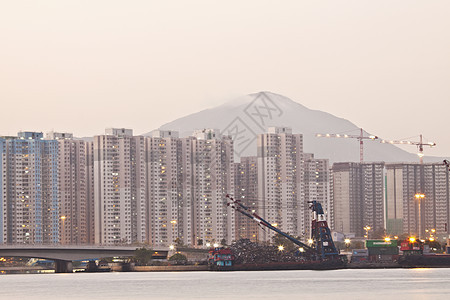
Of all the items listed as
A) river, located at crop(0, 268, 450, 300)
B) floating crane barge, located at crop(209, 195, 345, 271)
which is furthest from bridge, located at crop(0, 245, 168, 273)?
river, located at crop(0, 268, 450, 300)

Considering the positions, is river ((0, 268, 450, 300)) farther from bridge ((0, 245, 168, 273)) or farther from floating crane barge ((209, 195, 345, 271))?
bridge ((0, 245, 168, 273))

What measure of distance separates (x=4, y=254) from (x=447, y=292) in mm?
92292

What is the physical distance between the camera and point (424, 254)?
192m

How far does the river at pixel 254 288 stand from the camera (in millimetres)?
123438

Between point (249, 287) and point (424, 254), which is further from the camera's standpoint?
point (424, 254)

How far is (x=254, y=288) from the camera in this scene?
13562 centimetres

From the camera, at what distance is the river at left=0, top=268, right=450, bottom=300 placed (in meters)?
123

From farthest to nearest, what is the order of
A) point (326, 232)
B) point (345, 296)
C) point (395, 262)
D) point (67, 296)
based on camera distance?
point (395, 262) < point (326, 232) < point (67, 296) < point (345, 296)

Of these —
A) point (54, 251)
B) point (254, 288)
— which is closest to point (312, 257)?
point (54, 251)

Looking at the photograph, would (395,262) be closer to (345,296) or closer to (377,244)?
(377,244)

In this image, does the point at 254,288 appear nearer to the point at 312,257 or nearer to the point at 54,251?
the point at 312,257

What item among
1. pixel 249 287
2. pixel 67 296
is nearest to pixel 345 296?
pixel 249 287

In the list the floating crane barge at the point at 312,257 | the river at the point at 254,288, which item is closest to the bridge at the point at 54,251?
the floating crane barge at the point at 312,257

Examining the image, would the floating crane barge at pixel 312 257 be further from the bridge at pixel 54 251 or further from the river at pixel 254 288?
the bridge at pixel 54 251
